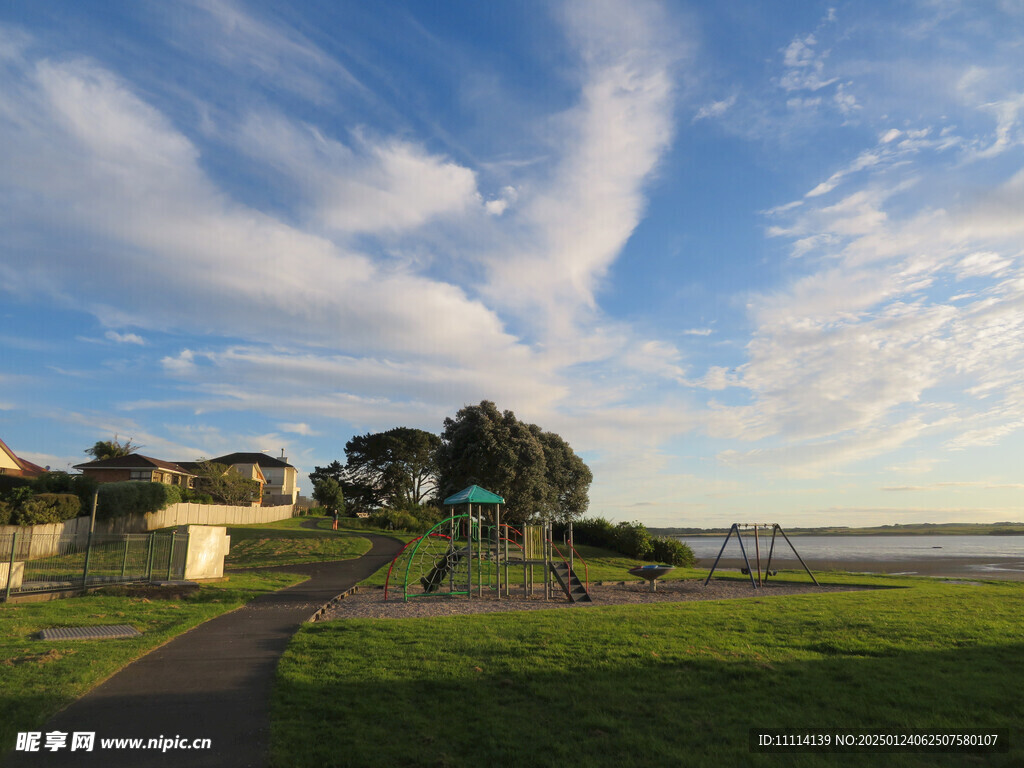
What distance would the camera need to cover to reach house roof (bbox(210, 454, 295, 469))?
83.7m

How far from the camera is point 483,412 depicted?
126 ft

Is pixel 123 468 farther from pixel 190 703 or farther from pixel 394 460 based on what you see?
pixel 190 703

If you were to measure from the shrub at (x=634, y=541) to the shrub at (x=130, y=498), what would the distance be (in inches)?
1207

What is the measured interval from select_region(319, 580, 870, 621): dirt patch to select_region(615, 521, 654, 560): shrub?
14456 millimetres

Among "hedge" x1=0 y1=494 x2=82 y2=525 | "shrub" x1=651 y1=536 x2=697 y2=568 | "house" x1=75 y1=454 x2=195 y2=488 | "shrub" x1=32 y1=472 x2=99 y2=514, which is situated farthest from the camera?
"house" x1=75 y1=454 x2=195 y2=488

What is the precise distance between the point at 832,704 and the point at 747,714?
1090 mm

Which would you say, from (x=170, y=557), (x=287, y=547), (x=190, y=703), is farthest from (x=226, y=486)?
(x=190, y=703)

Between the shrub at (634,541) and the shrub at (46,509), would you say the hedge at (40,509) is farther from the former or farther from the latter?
the shrub at (634,541)

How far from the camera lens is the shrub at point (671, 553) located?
125 ft

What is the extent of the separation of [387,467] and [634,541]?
39603 mm

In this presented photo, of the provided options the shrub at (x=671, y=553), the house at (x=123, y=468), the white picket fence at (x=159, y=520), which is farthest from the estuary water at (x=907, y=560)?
the house at (x=123, y=468)

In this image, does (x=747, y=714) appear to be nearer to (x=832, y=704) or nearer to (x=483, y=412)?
(x=832, y=704)

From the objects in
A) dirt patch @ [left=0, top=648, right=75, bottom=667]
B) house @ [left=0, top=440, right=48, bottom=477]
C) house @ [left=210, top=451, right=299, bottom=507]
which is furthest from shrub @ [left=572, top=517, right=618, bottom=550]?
house @ [left=210, top=451, right=299, bottom=507]

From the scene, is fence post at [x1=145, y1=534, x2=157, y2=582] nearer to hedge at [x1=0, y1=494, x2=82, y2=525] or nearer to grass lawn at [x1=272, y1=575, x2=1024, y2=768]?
grass lawn at [x1=272, y1=575, x2=1024, y2=768]
